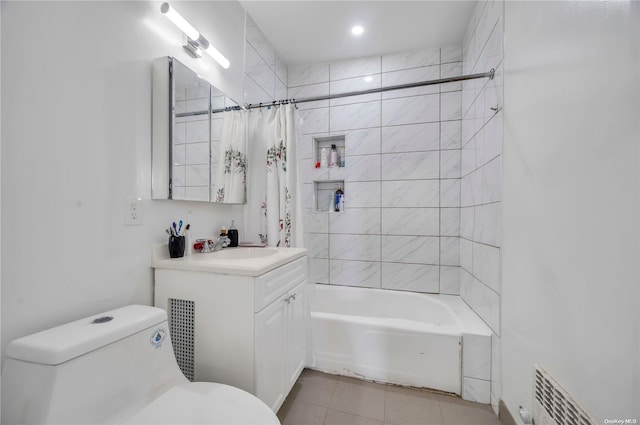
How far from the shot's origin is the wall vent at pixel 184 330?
120 centimetres

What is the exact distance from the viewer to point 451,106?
2.35 metres

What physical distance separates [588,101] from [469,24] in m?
1.73

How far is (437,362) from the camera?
1664 millimetres

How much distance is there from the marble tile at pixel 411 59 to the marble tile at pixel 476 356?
2280 mm

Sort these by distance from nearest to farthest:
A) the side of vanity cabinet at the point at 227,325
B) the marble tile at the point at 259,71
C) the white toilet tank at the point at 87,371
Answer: the white toilet tank at the point at 87,371, the side of vanity cabinet at the point at 227,325, the marble tile at the point at 259,71

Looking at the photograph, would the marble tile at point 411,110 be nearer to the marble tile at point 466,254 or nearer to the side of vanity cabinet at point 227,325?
the marble tile at point 466,254

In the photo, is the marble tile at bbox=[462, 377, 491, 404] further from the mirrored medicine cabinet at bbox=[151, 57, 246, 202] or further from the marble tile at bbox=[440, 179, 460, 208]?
the mirrored medicine cabinet at bbox=[151, 57, 246, 202]

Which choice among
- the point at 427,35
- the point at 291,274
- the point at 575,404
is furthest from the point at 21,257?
the point at 427,35

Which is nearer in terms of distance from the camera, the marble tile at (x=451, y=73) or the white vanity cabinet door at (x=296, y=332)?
the white vanity cabinet door at (x=296, y=332)

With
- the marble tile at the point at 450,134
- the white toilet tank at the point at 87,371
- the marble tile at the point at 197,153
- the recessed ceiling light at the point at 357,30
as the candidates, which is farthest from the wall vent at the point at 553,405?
the recessed ceiling light at the point at 357,30

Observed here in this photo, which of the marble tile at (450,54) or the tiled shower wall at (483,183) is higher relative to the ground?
the marble tile at (450,54)

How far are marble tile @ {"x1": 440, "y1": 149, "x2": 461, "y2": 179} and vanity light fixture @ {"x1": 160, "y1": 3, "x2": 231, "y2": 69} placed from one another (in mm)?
1928

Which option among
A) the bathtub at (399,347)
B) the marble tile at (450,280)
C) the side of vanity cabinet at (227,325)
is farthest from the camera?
the marble tile at (450,280)

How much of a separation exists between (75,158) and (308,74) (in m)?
2.30
